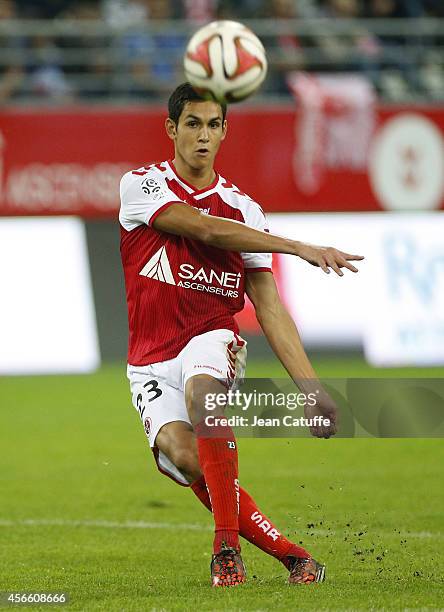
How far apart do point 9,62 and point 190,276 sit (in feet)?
40.2

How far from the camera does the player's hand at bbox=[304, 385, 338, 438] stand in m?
5.18

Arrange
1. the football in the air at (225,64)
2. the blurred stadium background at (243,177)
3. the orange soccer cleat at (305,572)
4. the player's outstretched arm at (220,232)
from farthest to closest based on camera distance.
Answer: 1. the blurred stadium background at (243,177)
2. the football in the air at (225,64)
3. the orange soccer cleat at (305,572)
4. the player's outstretched arm at (220,232)

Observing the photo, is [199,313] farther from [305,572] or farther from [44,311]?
[44,311]

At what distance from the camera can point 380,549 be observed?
6559mm

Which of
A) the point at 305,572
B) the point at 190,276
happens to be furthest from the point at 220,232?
the point at 305,572

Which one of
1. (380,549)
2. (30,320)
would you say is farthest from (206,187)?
(30,320)

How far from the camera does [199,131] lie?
5734 millimetres

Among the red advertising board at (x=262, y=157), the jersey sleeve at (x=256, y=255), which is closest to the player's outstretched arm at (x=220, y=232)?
the jersey sleeve at (x=256, y=255)

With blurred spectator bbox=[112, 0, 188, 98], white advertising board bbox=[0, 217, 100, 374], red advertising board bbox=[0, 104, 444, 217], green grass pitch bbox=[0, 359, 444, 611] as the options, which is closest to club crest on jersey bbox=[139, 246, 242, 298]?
Result: green grass pitch bbox=[0, 359, 444, 611]

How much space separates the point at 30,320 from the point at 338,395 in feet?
35.0

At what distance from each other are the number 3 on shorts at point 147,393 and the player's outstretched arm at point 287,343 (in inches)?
21.3

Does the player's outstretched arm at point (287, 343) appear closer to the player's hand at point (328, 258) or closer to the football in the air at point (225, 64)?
the player's hand at point (328, 258)

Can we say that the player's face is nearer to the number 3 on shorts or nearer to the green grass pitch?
the number 3 on shorts

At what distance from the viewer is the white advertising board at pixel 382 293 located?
15.7 m
